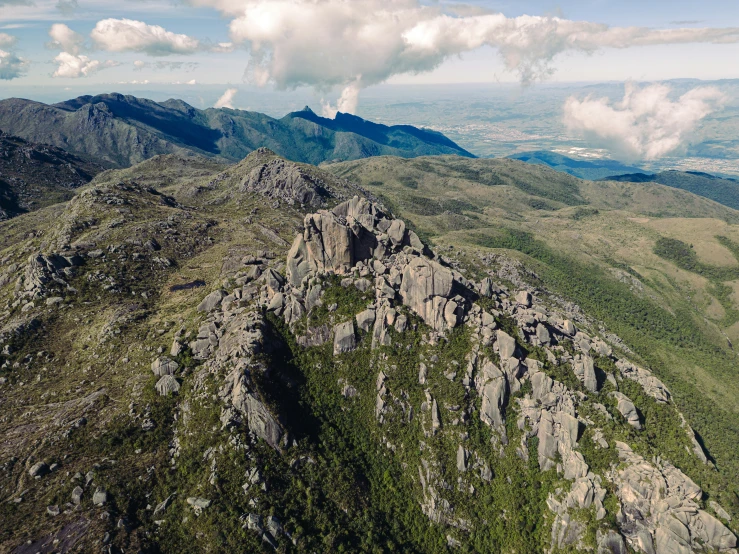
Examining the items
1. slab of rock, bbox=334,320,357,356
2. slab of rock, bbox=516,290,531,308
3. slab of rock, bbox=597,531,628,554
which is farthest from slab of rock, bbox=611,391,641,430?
slab of rock, bbox=334,320,357,356

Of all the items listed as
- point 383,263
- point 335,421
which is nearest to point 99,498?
point 335,421

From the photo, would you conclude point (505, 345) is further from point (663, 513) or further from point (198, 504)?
point (198, 504)

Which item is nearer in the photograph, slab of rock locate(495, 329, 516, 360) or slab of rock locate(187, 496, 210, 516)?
slab of rock locate(187, 496, 210, 516)

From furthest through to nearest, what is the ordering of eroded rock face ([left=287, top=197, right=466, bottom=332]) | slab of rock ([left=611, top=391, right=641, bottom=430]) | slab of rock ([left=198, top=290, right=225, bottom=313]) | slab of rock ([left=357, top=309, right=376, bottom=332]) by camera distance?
slab of rock ([left=198, top=290, right=225, bottom=313])
slab of rock ([left=357, top=309, right=376, bottom=332])
eroded rock face ([left=287, top=197, right=466, bottom=332])
slab of rock ([left=611, top=391, right=641, bottom=430])

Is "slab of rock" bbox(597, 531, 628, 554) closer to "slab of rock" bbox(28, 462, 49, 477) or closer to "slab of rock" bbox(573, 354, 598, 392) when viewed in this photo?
"slab of rock" bbox(573, 354, 598, 392)

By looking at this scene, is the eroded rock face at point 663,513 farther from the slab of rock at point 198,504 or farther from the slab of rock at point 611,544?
the slab of rock at point 198,504

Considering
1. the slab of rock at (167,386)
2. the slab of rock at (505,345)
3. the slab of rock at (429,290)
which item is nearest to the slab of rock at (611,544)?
the slab of rock at (505,345)

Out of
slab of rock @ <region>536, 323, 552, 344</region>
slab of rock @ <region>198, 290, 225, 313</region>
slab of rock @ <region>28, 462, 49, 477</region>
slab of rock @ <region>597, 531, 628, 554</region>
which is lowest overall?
slab of rock @ <region>597, 531, 628, 554</region>

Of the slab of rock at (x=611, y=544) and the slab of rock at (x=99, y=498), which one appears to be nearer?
the slab of rock at (x=99, y=498)

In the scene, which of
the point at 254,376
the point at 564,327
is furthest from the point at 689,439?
the point at 254,376
